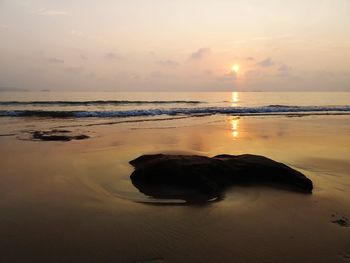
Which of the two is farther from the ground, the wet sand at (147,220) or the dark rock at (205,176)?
the dark rock at (205,176)

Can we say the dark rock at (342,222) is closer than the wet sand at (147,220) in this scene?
No

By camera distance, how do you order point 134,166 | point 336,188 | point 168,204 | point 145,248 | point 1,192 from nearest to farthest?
point 145,248 → point 168,204 → point 1,192 → point 336,188 → point 134,166

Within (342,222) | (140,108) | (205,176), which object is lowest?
(342,222)

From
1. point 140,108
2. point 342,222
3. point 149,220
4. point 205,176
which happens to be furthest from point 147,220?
point 140,108

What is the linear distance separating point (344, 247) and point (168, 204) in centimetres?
239

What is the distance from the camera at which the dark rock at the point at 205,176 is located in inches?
219

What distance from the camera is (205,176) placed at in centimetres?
575

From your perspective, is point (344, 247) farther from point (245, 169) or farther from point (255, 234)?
point (245, 169)

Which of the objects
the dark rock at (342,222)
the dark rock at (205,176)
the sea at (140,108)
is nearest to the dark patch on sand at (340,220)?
the dark rock at (342,222)

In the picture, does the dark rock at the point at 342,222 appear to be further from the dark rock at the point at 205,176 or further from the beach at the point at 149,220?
the dark rock at the point at 205,176

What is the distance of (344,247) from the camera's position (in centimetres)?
372

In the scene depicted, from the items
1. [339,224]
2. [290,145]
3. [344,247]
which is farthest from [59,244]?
[290,145]

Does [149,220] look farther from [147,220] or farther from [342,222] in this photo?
[342,222]

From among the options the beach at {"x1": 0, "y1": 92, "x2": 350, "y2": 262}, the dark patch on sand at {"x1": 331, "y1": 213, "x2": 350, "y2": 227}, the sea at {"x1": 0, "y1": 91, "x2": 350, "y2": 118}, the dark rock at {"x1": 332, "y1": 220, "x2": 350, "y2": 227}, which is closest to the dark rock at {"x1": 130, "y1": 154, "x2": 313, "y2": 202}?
the beach at {"x1": 0, "y1": 92, "x2": 350, "y2": 262}
